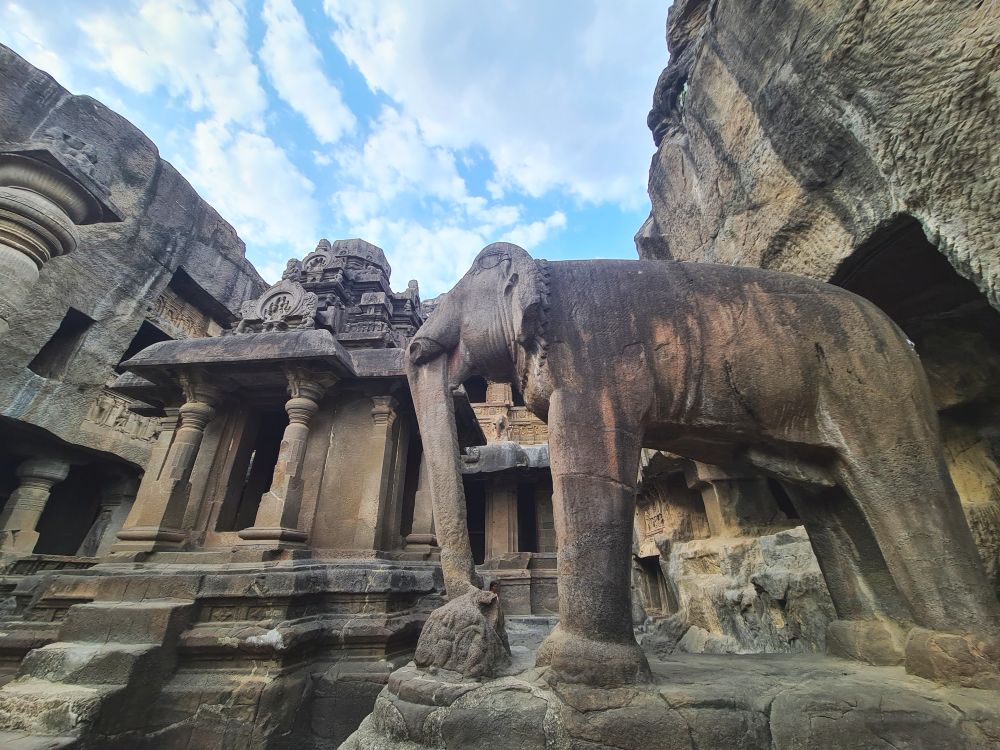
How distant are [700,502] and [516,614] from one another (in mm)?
4105

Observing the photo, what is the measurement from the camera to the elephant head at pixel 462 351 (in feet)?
7.61

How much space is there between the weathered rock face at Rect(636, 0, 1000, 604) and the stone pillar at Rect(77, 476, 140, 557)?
1695 centimetres

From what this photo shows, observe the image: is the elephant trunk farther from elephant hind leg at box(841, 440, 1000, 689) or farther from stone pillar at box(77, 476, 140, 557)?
stone pillar at box(77, 476, 140, 557)

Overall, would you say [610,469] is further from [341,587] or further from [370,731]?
[341,587]

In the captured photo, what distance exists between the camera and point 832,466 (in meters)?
2.22

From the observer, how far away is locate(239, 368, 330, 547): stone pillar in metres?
4.20

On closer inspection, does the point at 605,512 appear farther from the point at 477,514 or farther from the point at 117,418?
the point at 117,418

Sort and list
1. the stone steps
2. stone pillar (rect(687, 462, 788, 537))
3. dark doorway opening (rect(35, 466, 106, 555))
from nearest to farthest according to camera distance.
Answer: the stone steps → stone pillar (rect(687, 462, 788, 537)) → dark doorway opening (rect(35, 466, 106, 555))

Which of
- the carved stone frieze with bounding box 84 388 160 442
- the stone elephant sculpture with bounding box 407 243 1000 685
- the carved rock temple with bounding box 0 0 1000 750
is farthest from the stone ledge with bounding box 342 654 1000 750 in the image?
the carved stone frieze with bounding box 84 388 160 442

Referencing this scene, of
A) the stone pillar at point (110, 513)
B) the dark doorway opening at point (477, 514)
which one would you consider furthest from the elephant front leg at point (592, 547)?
the stone pillar at point (110, 513)

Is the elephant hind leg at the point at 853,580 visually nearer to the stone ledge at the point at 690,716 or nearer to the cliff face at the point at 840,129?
the stone ledge at the point at 690,716

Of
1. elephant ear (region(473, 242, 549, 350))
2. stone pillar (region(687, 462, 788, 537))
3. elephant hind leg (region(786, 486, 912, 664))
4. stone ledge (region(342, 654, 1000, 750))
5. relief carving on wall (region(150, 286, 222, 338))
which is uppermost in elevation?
relief carving on wall (region(150, 286, 222, 338))

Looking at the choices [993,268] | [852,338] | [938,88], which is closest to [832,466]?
[852,338]

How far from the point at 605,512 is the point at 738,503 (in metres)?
3.13
